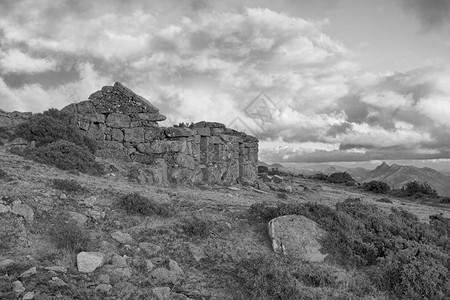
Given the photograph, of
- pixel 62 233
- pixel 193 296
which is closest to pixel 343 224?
pixel 193 296

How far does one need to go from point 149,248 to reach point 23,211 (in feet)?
10.6

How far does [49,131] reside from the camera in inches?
663

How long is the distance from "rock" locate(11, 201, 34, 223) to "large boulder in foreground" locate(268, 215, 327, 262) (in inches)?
235

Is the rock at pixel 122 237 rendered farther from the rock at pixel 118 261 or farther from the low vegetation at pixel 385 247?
the low vegetation at pixel 385 247

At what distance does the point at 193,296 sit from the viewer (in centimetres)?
615

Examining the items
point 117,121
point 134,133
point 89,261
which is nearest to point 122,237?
point 89,261

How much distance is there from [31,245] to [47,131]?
11348 mm

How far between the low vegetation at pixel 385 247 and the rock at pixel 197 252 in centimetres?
258

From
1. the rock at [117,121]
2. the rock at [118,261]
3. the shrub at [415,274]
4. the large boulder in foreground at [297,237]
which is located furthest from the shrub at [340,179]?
the rock at [118,261]

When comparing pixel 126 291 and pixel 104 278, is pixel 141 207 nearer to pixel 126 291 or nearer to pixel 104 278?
pixel 104 278

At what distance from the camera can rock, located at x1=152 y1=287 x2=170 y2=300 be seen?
597 centimetres

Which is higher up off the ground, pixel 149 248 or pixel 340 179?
pixel 149 248

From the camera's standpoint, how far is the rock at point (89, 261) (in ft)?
21.3

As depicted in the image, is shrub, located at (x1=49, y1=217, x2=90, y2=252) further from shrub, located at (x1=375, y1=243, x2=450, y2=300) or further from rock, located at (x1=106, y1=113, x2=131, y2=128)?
rock, located at (x1=106, y1=113, x2=131, y2=128)
